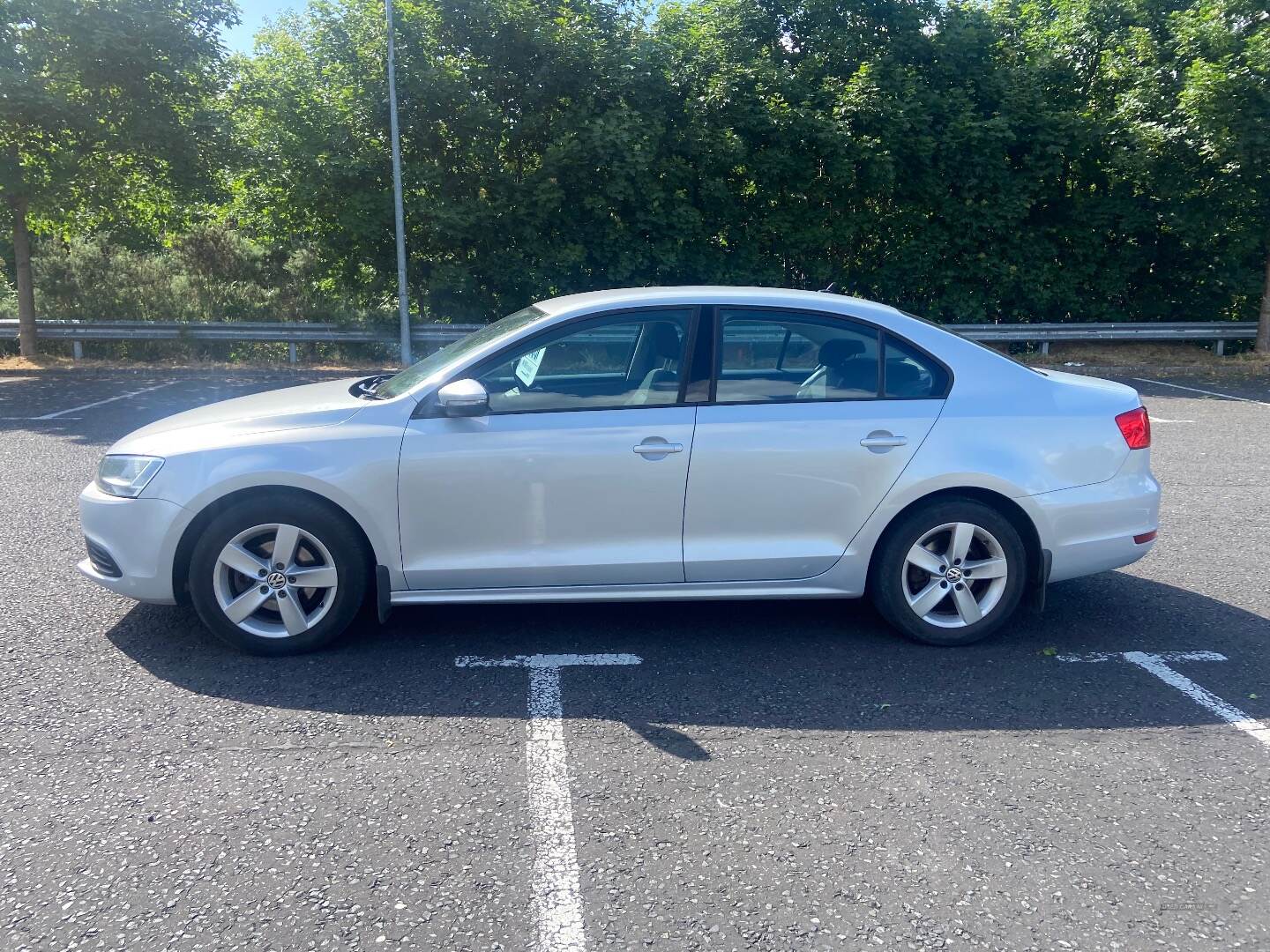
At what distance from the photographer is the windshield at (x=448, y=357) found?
491 cm

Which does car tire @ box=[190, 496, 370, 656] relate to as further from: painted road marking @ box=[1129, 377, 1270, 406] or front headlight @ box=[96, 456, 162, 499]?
painted road marking @ box=[1129, 377, 1270, 406]

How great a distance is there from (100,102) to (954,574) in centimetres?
1570

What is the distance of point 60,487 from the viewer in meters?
8.06

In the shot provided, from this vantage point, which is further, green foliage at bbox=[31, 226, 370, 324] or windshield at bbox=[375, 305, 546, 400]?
green foliage at bbox=[31, 226, 370, 324]

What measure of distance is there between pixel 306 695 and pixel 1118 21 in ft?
65.3

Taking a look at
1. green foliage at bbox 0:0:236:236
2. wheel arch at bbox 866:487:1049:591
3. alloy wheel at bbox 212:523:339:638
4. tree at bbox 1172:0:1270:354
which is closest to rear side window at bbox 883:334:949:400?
wheel arch at bbox 866:487:1049:591

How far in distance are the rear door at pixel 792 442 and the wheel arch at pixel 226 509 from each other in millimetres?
1484

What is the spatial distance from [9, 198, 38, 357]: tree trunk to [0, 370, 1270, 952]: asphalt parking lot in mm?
13376

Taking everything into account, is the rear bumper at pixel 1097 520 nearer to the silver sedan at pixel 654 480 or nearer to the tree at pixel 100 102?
the silver sedan at pixel 654 480

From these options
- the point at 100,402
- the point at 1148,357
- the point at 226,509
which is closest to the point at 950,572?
the point at 226,509

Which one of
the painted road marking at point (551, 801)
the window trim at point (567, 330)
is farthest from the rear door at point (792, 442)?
the painted road marking at point (551, 801)

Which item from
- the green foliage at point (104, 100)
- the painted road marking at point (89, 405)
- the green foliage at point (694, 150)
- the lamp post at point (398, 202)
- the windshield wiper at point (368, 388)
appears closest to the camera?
the windshield wiper at point (368, 388)

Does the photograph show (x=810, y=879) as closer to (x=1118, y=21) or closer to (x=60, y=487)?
(x=60, y=487)

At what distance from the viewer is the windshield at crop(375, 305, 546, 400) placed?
16.1 feet
